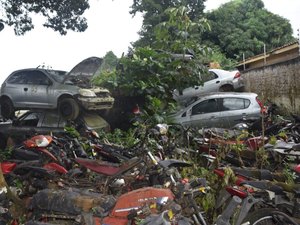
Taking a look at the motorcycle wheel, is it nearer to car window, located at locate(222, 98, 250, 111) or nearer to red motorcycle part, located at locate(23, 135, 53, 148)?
red motorcycle part, located at locate(23, 135, 53, 148)

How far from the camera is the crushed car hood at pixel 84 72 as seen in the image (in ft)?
38.4

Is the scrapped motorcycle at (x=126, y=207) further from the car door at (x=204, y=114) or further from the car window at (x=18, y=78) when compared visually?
the car window at (x=18, y=78)

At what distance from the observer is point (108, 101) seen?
39.1ft

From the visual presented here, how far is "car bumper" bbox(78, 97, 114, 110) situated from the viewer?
1133 centimetres

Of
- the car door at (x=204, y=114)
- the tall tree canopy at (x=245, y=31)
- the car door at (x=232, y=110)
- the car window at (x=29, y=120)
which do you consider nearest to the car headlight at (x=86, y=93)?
the car window at (x=29, y=120)

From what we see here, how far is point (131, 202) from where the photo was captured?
12.0 feet

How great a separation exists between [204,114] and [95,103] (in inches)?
145

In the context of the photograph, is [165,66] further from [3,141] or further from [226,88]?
[3,141]

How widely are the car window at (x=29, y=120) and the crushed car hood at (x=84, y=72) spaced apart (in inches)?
60.1

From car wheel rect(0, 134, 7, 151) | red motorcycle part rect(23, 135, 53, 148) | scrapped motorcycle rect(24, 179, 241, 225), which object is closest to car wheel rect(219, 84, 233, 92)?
car wheel rect(0, 134, 7, 151)

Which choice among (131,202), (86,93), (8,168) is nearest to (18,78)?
(86,93)

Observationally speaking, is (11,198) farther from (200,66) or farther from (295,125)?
(200,66)

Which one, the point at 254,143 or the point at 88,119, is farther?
the point at 88,119

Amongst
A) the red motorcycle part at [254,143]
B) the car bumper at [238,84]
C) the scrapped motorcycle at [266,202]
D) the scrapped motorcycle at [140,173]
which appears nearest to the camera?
the scrapped motorcycle at [266,202]
